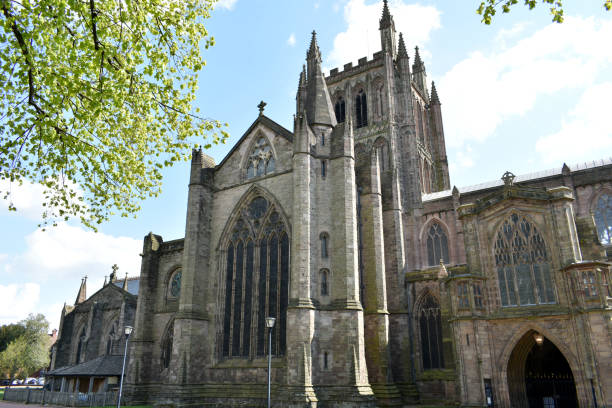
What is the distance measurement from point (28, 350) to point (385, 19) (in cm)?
6026

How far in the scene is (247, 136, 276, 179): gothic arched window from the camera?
90.3 feet

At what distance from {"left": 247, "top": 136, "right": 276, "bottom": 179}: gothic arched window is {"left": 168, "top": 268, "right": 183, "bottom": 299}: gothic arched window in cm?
873

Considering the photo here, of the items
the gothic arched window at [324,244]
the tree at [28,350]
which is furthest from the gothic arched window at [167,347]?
the tree at [28,350]

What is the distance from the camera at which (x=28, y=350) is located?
61.3 meters

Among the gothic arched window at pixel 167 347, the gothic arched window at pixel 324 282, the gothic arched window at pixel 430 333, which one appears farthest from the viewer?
the gothic arched window at pixel 167 347

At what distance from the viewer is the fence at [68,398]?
28.2m

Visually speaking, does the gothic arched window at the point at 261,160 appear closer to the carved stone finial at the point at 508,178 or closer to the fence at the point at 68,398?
the carved stone finial at the point at 508,178

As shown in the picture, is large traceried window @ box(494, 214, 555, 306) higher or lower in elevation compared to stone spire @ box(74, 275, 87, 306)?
lower

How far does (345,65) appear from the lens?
49031mm

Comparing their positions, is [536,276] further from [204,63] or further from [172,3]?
[172,3]

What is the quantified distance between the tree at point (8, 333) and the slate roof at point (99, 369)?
42824 mm

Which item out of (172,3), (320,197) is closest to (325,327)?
(320,197)

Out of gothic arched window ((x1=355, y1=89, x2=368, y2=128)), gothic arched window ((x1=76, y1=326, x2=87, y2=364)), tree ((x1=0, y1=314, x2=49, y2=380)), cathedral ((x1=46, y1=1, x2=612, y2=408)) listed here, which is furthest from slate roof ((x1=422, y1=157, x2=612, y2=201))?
tree ((x1=0, y1=314, x2=49, y2=380))

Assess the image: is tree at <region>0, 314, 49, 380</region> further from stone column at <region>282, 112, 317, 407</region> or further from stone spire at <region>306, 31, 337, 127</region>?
stone spire at <region>306, 31, 337, 127</region>
